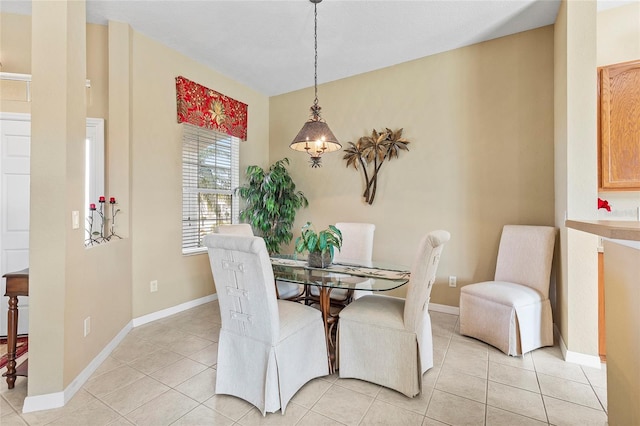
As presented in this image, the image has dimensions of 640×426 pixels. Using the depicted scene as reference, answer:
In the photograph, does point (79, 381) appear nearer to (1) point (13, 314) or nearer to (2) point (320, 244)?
(1) point (13, 314)

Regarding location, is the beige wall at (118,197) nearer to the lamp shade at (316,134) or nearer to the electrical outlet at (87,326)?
the electrical outlet at (87,326)

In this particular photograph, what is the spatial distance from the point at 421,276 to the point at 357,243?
1.35m

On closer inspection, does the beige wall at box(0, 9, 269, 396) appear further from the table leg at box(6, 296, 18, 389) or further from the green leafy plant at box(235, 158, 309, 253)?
the green leafy plant at box(235, 158, 309, 253)

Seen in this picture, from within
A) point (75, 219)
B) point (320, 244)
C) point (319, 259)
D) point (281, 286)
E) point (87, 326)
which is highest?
Result: point (75, 219)

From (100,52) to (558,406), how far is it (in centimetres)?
466

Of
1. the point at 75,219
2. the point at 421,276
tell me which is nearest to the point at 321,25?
the point at 421,276

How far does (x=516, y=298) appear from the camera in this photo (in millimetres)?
2367

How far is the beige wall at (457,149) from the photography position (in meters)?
2.90

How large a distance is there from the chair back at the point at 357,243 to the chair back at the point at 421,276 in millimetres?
1196

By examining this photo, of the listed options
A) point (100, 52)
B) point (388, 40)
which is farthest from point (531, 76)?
point (100, 52)

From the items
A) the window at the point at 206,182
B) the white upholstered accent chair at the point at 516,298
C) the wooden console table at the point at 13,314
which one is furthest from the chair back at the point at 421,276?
the window at the point at 206,182

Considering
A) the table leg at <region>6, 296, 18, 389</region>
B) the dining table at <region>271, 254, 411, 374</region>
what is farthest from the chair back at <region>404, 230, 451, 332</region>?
the table leg at <region>6, 296, 18, 389</region>

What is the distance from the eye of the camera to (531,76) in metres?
2.90

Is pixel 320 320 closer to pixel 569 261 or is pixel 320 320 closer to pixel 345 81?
pixel 569 261
